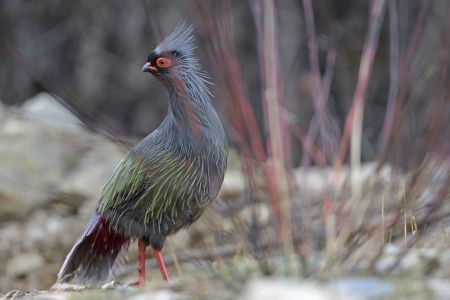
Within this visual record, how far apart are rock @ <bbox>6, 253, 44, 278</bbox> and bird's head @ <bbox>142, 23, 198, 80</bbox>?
312 cm

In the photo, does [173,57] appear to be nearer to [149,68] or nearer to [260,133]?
[149,68]

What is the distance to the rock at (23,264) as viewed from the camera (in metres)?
7.55

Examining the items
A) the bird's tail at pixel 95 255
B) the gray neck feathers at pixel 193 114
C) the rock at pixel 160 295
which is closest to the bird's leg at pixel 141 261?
the bird's tail at pixel 95 255

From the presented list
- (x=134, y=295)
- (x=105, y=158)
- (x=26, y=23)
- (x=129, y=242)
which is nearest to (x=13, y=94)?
(x=26, y=23)

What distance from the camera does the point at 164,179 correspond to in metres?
4.74

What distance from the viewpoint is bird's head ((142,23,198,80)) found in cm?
496

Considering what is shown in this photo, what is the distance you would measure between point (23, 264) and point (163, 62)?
329 centimetres

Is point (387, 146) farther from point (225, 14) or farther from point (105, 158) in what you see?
point (105, 158)

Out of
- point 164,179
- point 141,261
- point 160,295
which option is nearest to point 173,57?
point 164,179

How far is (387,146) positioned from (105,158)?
226 inches

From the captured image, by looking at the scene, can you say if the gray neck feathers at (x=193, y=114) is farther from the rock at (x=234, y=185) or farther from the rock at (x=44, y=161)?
the rock at (x=44, y=161)

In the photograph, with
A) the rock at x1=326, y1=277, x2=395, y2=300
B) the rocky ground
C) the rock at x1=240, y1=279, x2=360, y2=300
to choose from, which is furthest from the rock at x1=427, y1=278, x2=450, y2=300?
the rocky ground

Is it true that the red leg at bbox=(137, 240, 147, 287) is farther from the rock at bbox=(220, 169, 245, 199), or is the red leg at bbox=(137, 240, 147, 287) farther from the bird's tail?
the rock at bbox=(220, 169, 245, 199)

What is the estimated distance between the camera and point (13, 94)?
1285 centimetres
